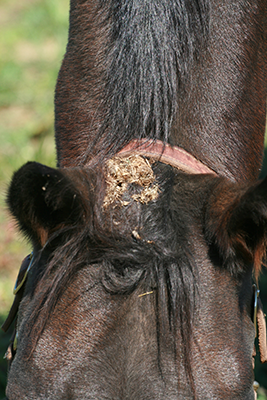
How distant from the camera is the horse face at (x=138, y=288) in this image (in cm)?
167


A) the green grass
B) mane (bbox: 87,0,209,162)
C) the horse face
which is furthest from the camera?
the green grass

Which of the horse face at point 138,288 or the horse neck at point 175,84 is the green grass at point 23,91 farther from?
the horse neck at point 175,84

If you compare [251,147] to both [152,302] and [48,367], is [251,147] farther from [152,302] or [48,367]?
[48,367]

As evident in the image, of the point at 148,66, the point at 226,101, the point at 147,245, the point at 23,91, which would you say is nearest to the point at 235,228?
the point at 147,245

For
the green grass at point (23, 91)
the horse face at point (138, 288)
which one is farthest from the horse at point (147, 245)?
the green grass at point (23, 91)

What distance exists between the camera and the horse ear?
1.71 meters

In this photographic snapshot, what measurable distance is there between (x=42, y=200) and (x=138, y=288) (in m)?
0.48

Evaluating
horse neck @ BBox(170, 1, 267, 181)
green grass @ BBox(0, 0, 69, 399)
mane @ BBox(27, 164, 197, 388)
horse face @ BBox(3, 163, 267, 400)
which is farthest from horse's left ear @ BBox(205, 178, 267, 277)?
green grass @ BBox(0, 0, 69, 399)

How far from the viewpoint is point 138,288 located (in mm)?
1720

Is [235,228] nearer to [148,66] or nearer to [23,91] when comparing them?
[148,66]

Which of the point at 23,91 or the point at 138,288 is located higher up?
the point at 23,91

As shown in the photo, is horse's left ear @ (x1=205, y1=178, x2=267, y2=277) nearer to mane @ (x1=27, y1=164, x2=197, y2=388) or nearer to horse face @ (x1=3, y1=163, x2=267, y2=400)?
horse face @ (x1=3, y1=163, x2=267, y2=400)

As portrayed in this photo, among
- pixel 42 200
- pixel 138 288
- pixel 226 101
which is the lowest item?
pixel 138 288

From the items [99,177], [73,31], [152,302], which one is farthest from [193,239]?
[73,31]
